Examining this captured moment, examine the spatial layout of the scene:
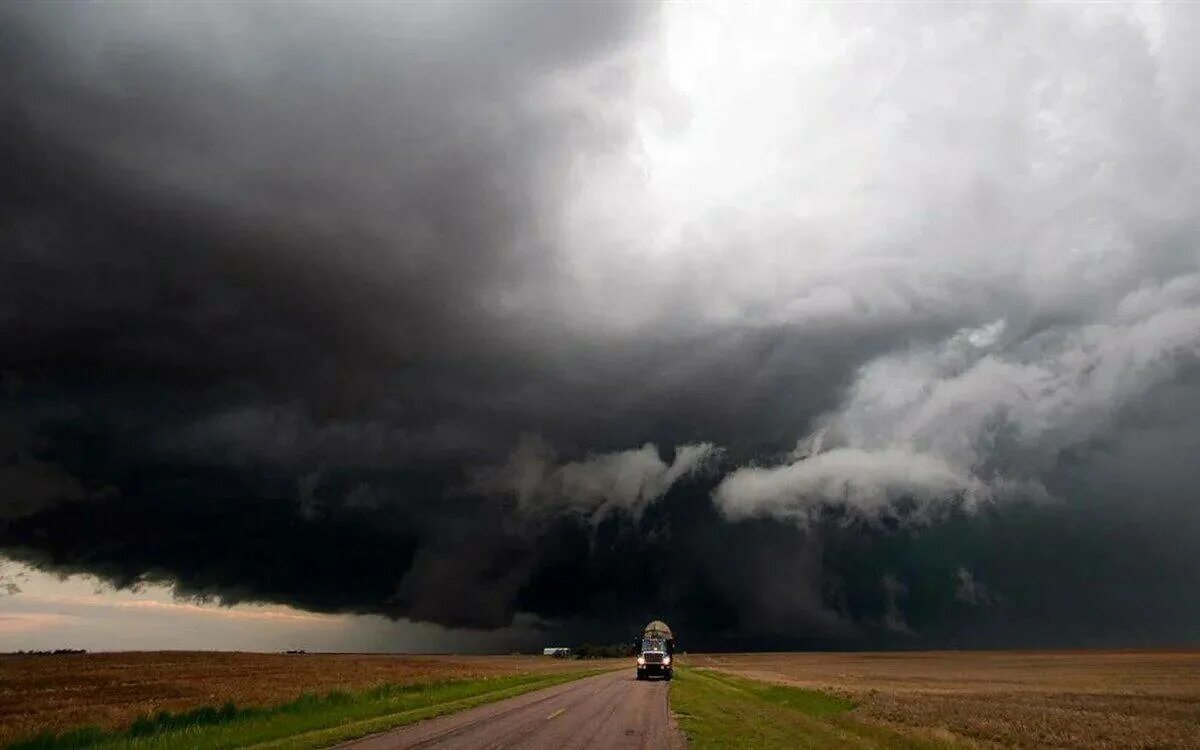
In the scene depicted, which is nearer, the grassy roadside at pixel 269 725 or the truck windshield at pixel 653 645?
the grassy roadside at pixel 269 725

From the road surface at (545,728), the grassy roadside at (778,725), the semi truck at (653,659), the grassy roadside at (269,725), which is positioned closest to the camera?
the road surface at (545,728)

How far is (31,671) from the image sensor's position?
73875 mm

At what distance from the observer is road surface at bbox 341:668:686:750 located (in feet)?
69.6

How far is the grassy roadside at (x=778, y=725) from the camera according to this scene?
23.8m

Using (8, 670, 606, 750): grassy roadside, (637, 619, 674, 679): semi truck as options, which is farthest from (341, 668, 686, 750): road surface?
(637, 619, 674, 679): semi truck

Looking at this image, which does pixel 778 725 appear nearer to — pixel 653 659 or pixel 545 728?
pixel 545 728

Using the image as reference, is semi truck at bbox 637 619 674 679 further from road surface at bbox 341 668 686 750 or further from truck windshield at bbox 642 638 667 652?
road surface at bbox 341 668 686 750

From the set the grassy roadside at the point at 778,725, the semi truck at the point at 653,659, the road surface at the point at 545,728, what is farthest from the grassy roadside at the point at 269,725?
the semi truck at the point at 653,659

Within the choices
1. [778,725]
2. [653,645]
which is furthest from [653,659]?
[778,725]

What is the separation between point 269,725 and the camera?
1048 inches

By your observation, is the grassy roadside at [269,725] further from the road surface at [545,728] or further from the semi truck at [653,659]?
the semi truck at [653,659]

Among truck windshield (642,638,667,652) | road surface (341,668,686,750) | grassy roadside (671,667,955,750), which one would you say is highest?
truck windshield (642,638,667,652)

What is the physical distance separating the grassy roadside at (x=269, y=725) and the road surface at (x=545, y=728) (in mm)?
1539

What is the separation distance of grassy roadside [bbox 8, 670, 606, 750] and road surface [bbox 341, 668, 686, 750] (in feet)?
5.05
